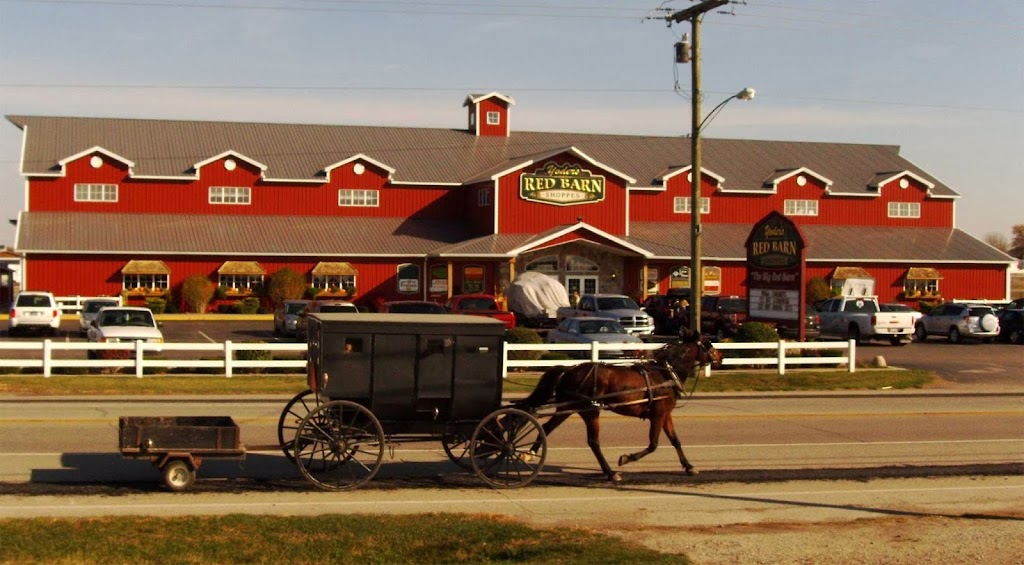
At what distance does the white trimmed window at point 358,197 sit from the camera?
5878 cm

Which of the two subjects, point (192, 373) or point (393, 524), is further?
point (192, 373)

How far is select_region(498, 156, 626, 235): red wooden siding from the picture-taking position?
2205 inches

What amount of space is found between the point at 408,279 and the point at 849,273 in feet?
73.6

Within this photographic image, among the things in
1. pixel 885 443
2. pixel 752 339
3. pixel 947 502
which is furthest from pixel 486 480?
pixel 752 339

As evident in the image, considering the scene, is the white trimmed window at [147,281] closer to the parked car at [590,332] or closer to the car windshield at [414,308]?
the car windshield at [414,308]

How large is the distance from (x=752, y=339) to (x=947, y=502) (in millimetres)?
19028

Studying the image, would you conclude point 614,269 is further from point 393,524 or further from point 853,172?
point 393,524

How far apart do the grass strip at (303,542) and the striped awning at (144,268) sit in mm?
42538

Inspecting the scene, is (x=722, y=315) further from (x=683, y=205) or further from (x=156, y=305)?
(x=156, y=305)

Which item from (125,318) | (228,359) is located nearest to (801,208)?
(125,318)

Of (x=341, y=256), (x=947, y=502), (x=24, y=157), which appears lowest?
(x=947, y=502)

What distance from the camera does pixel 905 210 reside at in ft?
214

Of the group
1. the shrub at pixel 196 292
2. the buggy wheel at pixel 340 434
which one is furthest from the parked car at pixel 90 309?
the buggy wheel at pixel 340 434

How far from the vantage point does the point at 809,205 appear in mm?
64188
